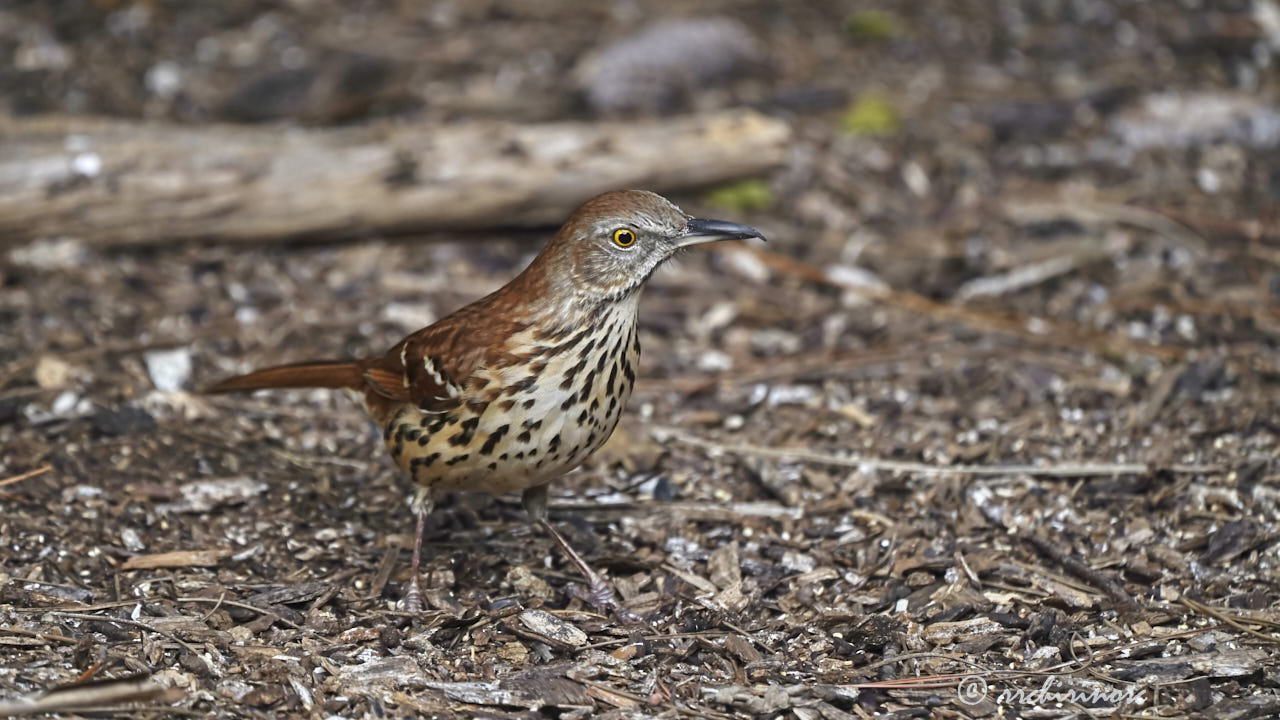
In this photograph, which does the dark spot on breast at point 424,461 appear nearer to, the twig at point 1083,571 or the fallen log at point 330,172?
the twig at point 1083,571

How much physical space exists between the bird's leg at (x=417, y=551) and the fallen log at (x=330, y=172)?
105 inches

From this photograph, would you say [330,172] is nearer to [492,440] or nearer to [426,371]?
[426,371]

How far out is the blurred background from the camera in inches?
190

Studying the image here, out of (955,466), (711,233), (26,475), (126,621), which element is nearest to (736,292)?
(955,466)

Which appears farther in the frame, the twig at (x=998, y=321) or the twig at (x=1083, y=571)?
the twig at (x=998, y=321)

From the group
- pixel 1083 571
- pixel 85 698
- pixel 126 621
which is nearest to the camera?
pixel 85 698

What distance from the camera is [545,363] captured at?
4.25m

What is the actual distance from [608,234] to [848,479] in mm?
1627

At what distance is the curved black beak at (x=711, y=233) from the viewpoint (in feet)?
14.5

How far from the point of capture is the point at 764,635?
441 cm

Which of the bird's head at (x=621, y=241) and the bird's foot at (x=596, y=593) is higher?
the bird's head at (x=621, y=241)

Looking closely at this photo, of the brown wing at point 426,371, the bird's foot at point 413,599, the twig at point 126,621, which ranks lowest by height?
the bird's foot at point 413,599

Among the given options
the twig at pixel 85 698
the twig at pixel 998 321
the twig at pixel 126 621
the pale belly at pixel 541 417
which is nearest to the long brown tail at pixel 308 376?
the pale belly at pixel 541 417

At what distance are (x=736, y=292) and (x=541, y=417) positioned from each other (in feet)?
10.0
